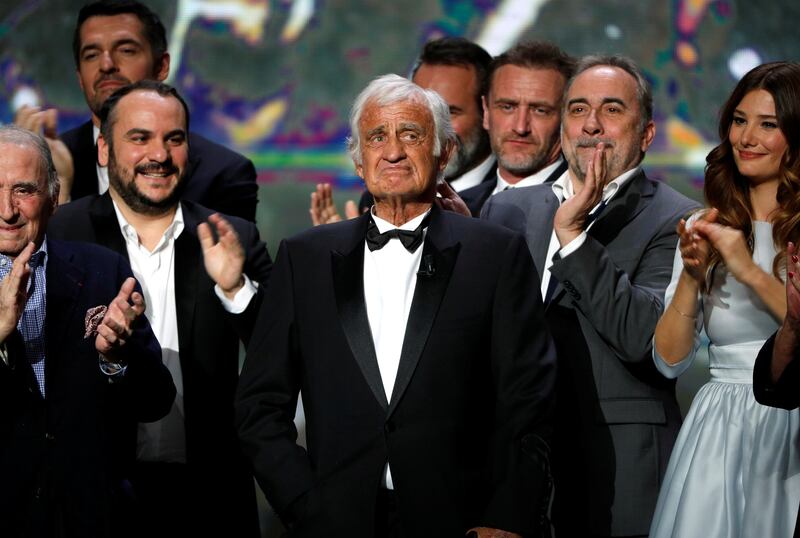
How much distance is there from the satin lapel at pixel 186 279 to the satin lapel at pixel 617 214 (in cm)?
121

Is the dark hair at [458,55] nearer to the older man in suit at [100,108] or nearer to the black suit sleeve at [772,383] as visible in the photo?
the older man in suit at [100,108]

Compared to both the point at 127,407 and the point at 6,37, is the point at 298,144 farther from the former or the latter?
the point at 127,407

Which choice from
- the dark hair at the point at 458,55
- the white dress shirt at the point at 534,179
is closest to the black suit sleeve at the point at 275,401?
the white dress shirt at the point at 534,179

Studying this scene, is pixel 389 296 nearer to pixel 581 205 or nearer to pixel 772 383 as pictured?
pixel 581 205

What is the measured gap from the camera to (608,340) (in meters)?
3.56

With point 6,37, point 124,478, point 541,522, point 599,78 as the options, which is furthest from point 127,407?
point 6,37

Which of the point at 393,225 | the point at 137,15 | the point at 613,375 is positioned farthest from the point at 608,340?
the point at 137,15

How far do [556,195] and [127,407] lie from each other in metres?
1.45

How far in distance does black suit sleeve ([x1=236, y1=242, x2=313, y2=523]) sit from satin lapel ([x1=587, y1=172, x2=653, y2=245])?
3.33ft

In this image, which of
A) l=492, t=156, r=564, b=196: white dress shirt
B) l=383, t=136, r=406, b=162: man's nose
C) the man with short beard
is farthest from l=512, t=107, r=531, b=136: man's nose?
l=383, t=136, r=406, b=162: man's nose

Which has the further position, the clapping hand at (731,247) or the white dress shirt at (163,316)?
the white dress shirt at (163,316)

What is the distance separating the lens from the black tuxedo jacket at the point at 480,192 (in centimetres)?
451

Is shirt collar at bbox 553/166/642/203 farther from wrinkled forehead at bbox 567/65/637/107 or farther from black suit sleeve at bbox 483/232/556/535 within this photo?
black suit sleeve at bbox 483/232/556/535

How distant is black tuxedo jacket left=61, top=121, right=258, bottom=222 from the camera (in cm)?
455
